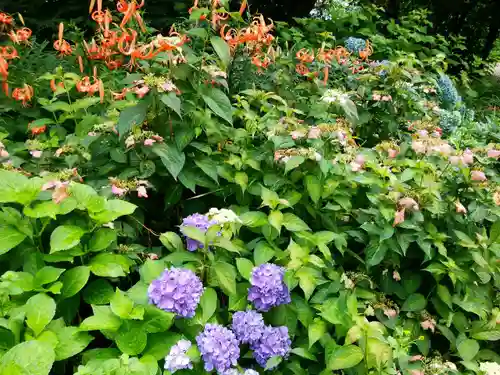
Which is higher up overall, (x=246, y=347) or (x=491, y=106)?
(x=246, y=347)

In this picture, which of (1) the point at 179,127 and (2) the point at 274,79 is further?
(2) the point at 274,79

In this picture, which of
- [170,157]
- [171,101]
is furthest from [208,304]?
[171,101]

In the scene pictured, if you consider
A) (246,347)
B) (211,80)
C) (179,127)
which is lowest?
(246,347)

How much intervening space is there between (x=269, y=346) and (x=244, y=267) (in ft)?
0.77

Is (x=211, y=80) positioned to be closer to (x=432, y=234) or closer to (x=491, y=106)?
(x=432, y=234)

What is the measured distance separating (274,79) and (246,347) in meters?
1.49

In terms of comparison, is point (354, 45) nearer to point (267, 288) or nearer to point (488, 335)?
point (488, 335)

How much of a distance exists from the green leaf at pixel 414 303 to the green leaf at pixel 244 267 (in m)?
0.66

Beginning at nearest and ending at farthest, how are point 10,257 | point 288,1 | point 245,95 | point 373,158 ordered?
point 10,257
point 373,158
point 245,95
point 288,1

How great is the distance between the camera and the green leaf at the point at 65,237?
1241 millimetres

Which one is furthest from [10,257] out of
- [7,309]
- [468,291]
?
[468,291]

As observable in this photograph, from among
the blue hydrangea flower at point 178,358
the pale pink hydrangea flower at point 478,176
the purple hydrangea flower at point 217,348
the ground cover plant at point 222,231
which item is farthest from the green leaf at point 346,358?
the pale pink hydrangea flower at point 478,176

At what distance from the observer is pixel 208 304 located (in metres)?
1.31

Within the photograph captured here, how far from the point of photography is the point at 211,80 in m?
1.81
